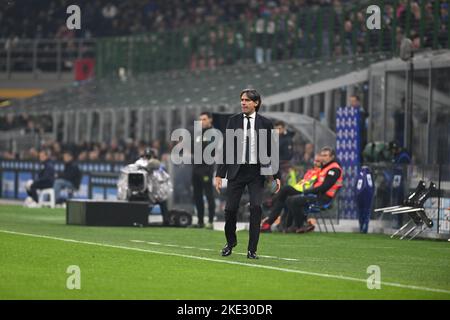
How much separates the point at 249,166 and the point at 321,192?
6.94 m

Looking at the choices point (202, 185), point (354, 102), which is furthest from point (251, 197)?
point (354, 102)

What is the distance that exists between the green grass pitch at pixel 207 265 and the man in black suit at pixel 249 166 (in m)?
0.46

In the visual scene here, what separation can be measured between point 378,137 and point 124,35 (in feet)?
77.4

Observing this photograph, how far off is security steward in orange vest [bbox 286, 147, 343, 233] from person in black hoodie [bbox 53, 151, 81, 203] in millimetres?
12633

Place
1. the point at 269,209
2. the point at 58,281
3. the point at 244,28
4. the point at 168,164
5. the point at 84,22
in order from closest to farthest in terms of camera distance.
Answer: the point at 58,281, the point at 269,209, the point at 168,164, the point at 244,28, the point at 84,22

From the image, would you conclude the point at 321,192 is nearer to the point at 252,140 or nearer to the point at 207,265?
the point at 252,140

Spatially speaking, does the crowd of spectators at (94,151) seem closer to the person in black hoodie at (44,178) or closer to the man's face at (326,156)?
the person in black hoodie at (44,178)

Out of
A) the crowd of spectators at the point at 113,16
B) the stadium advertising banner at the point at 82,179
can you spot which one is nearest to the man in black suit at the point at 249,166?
the stadium advertising banner at the point at 82,179

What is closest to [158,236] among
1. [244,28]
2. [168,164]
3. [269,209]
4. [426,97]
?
[269,209]

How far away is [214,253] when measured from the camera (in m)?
17.3

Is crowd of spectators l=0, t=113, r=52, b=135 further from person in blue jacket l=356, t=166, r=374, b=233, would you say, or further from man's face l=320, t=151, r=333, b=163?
man's face l=320, t=151, r=333, b=163

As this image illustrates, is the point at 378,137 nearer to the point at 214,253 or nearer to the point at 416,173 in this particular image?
the point at 416,173

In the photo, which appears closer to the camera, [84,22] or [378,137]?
[378,137]

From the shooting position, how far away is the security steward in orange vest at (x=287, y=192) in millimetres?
23031
